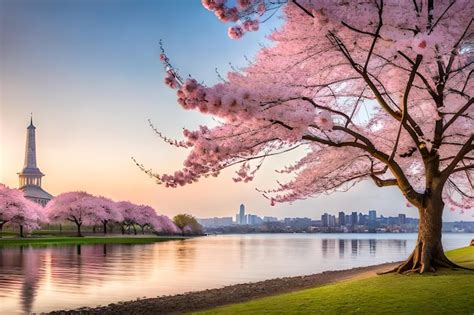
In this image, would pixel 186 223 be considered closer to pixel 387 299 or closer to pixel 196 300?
pixel 196 300

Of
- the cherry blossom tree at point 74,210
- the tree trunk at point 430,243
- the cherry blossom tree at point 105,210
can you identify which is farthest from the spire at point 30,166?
the tree trunk at point 430,243

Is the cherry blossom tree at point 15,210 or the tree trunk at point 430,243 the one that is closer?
the tree trunk at point 430,243

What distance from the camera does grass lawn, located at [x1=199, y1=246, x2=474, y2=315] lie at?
1218 cm

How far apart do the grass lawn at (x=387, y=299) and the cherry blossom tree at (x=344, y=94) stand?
229cm

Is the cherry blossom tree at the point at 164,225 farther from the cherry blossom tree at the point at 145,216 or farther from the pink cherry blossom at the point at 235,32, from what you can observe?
the pink cherry blossom at the point at 235,32

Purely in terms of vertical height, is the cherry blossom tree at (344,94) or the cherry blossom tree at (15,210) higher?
the cherry blossom tree at (344,94)

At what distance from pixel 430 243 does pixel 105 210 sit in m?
86.8

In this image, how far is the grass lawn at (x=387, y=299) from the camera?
12.2 metres

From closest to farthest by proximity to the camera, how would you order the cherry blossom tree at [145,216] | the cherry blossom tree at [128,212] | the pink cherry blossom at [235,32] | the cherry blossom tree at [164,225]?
the pink cherry blossom at [235,32]
the cherry blossom tree at [128,212]
the cherry blossom tree at [145,216]
the cherry blossom tree at [164,225]

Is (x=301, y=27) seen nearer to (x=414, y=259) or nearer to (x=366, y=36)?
(x=366, y=36)

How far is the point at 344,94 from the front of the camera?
20.1 meters

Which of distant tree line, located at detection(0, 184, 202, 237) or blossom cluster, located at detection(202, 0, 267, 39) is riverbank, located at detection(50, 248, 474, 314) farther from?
distant tree line, located at detection(0, 184, 202, 237)

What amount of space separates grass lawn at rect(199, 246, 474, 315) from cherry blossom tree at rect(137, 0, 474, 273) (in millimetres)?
2286

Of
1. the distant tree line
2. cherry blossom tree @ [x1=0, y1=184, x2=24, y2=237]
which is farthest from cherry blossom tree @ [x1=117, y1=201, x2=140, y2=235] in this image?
cherry blossom tree @ [x1=0, y1=184, x2=24, y2=237]
